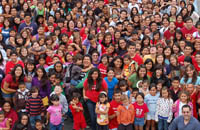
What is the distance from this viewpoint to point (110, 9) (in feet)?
42.4

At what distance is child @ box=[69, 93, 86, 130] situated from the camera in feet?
24.4

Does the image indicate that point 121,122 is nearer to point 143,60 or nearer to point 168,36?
point 143,60

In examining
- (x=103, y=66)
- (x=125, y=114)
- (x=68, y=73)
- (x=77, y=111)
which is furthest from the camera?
(x=103, y=66)

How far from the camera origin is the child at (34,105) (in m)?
7.52

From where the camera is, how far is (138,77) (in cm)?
795

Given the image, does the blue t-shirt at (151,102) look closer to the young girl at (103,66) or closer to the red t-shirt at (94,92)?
the red t-shirt at (94,92)

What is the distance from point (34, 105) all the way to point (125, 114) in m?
2.06

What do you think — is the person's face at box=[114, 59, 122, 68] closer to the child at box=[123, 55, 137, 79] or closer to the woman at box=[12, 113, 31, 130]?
the child at box=[123, 55, 137, 79]

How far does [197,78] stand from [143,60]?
1.68m

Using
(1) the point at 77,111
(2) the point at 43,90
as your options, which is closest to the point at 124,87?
(1) the point at 77,111

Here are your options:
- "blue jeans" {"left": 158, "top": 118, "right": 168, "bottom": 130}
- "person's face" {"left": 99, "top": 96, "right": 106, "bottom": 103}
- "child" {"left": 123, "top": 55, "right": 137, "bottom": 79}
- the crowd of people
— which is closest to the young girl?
the crowd of people

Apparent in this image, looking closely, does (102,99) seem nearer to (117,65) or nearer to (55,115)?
(55,115)

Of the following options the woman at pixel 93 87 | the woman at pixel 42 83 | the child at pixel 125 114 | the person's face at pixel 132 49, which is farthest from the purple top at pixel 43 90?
the person's face at pixel 132 49

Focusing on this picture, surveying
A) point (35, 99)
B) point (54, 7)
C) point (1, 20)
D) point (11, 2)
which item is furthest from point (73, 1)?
point (35, 99)
